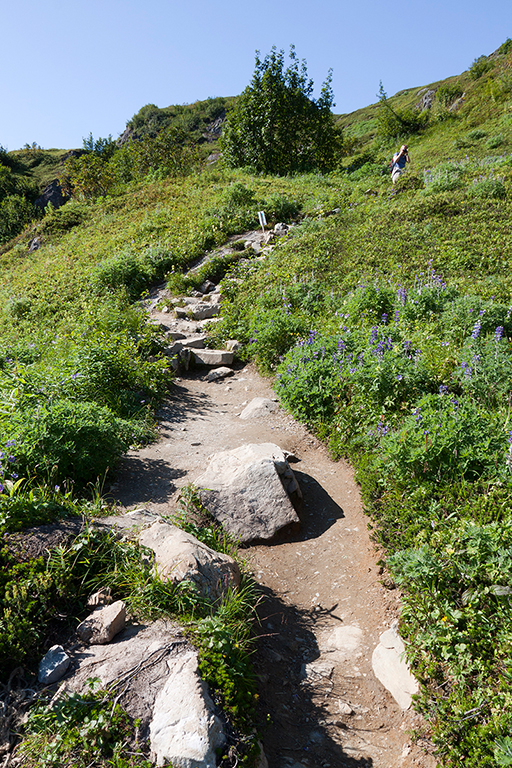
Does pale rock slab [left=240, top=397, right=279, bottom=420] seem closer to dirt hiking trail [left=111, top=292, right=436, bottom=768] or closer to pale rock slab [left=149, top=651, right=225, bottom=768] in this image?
dirt hiking trail [left=111, top=292, right=436, bottom=768]

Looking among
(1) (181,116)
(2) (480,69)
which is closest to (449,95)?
(2) (480,69)

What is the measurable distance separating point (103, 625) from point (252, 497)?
2316 millimetres

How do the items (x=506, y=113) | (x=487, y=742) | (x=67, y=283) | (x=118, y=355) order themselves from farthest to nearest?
(x=506, y=113) < (x=67, y=283) < (x=118, y=355) < (x=487, y=742)

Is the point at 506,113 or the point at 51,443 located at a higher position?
the point at 506,113

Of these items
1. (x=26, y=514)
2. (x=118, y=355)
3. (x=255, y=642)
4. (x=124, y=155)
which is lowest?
(x=255, y=642)

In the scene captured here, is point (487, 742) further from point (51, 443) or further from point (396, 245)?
point (396, 245)

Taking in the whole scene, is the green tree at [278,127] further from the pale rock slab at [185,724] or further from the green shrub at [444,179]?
the pale rock slab at [185,724]

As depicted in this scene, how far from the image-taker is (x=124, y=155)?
54031 mm

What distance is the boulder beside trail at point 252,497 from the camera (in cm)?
520

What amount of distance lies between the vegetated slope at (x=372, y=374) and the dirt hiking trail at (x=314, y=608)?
363 millimetres

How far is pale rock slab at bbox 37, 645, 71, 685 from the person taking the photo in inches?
117

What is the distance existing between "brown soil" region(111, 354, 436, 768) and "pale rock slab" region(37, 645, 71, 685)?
1444 mm

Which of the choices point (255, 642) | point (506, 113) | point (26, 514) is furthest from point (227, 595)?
point (506, 113)

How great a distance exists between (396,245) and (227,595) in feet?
33.3
